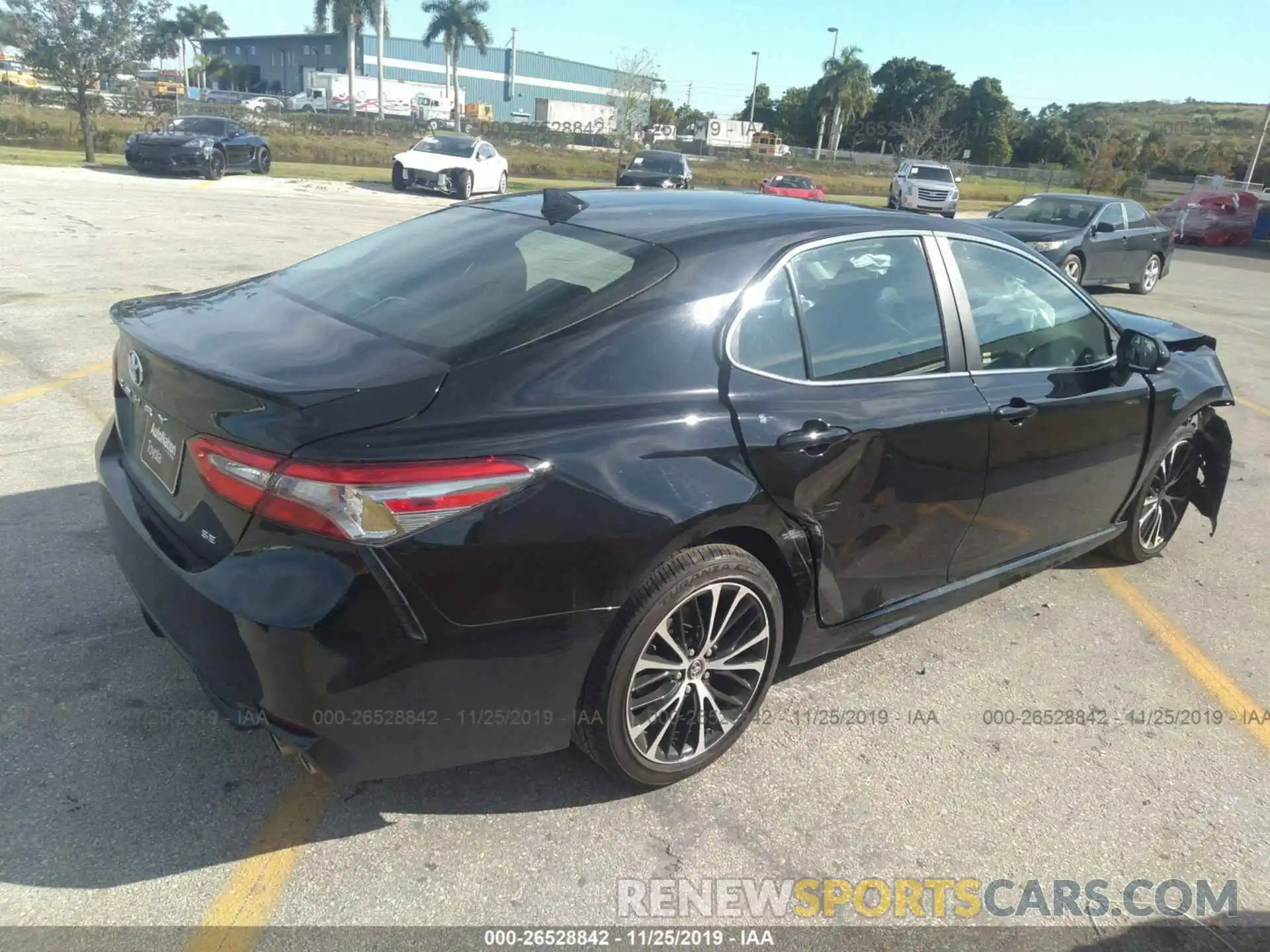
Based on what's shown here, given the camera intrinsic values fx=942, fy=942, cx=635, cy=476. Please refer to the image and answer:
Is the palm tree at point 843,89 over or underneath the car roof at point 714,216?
over

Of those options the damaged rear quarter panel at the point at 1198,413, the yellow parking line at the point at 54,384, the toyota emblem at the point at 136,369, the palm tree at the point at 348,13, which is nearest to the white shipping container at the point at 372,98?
the palm tree at the point at 348,13

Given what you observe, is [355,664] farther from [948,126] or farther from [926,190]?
[948,126]

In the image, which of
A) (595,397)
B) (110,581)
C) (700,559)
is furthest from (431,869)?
(110,581)

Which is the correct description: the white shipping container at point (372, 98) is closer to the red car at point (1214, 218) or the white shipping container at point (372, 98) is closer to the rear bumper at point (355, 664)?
the red car at point (1214, 218)

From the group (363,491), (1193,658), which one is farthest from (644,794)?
(1193,658)

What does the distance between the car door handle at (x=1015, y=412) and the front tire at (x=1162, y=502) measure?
129 centimetres

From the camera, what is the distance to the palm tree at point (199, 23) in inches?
4353

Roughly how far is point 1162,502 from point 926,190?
28.5 metres

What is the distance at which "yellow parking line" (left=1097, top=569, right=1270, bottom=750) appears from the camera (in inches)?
139

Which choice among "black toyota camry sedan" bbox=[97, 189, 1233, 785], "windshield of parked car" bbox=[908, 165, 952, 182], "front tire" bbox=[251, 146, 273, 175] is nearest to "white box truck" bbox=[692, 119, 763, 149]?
"windshield of parked car" bbox=[908, 165, 952, 182]

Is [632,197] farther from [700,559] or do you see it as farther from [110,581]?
[110,581]

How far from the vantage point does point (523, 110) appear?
114562 mm

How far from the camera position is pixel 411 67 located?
360 ft

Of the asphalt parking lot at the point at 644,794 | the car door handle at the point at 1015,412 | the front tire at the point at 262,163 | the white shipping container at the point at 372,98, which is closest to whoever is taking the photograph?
the asphalt parking lot at the point at 644,794
